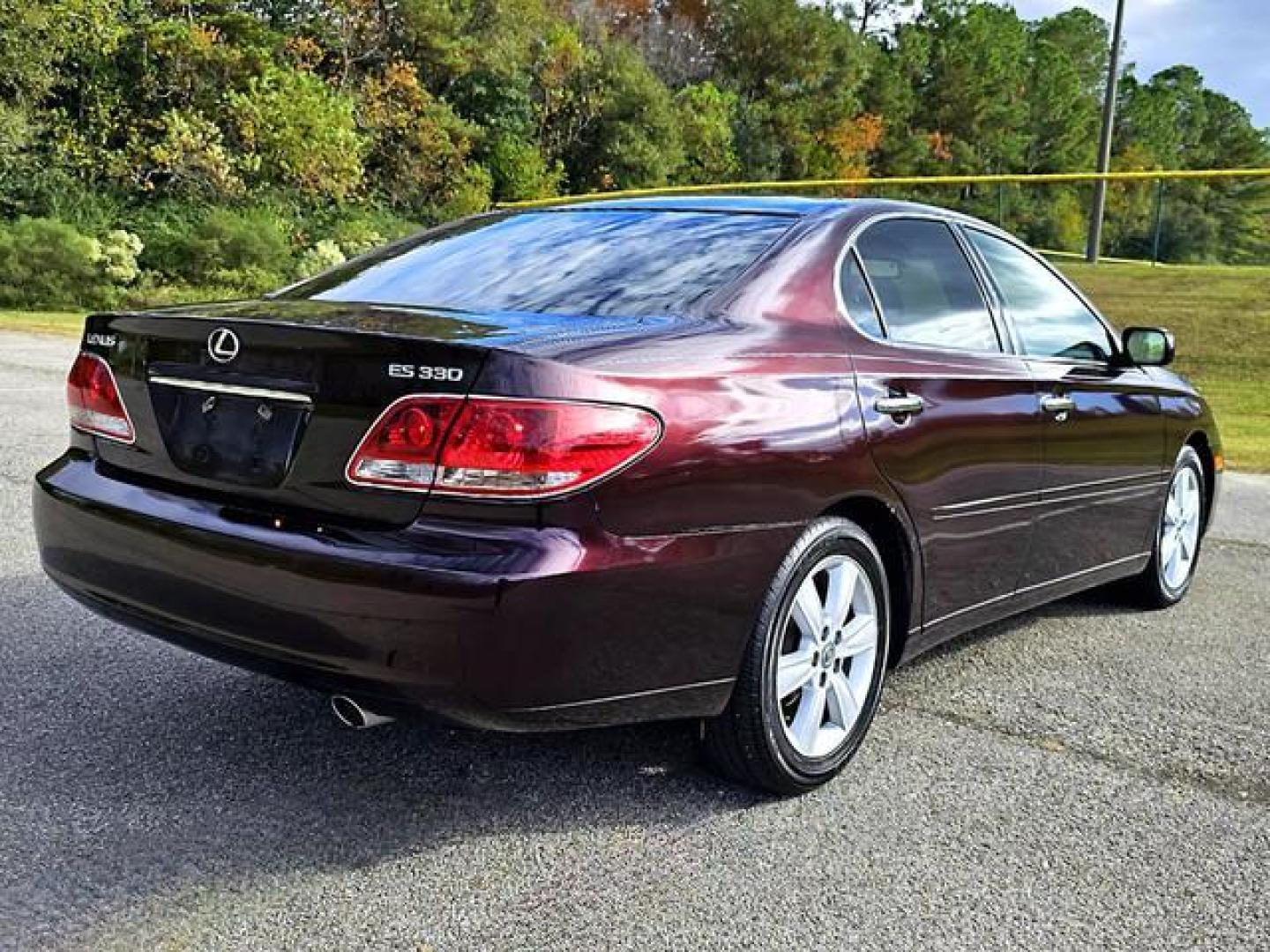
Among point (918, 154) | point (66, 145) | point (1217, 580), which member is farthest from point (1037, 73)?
point (1217, 580)

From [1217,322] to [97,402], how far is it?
67.4 feet

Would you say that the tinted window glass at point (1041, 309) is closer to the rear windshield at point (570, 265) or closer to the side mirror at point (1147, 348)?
the side mirror at point (1147, 348)

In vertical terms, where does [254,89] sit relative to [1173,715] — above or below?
above

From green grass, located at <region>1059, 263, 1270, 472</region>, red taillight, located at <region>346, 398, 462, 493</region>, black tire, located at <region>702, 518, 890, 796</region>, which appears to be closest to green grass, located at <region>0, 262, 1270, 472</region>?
green grass, located at <region>1059, 263, 1270, 472</region>

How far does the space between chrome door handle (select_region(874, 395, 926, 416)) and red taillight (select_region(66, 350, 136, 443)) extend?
72.2 inches

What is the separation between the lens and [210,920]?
232cm

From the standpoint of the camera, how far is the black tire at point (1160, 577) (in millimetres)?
4863

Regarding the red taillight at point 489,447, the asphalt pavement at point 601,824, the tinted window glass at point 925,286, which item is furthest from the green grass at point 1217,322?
the red taillight at point 489,447

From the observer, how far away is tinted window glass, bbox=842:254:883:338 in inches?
131

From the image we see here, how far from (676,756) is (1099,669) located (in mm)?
1721

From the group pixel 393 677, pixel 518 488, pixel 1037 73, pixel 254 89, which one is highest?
pixel 1037 73

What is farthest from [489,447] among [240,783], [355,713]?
[240,783]

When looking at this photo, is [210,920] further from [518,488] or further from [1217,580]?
[1217,580]

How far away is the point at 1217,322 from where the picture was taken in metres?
20.4
